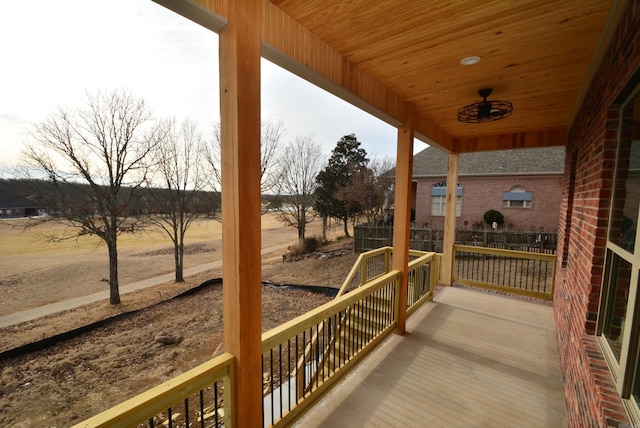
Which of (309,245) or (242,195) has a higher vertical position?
(242,195)

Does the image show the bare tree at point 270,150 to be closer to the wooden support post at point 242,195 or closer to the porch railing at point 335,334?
the porch railing at point 335,334

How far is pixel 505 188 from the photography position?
1318 cm

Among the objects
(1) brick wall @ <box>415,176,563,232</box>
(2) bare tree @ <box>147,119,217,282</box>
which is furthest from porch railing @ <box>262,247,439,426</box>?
(1) brick wall @ <box>415,176,563,232</box>

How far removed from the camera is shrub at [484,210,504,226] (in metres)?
12.9

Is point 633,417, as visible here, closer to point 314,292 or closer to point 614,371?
point 614,371

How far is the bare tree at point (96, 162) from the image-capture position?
7625 mm

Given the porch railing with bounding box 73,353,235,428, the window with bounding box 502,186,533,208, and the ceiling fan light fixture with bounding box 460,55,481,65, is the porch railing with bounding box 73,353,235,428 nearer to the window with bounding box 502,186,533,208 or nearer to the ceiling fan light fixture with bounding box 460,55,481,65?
the ceiling fan light fixture with bounding box 460,55,481,65

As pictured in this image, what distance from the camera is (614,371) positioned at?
1.37m

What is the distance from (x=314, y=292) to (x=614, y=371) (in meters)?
7.90

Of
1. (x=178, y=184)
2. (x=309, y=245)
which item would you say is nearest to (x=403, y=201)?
(x=178, y=184)

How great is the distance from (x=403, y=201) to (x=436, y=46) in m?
1.82

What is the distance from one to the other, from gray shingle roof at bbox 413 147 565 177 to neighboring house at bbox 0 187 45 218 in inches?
573

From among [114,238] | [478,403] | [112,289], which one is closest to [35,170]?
[114,238]

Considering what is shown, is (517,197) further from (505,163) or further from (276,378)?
(276,378)
